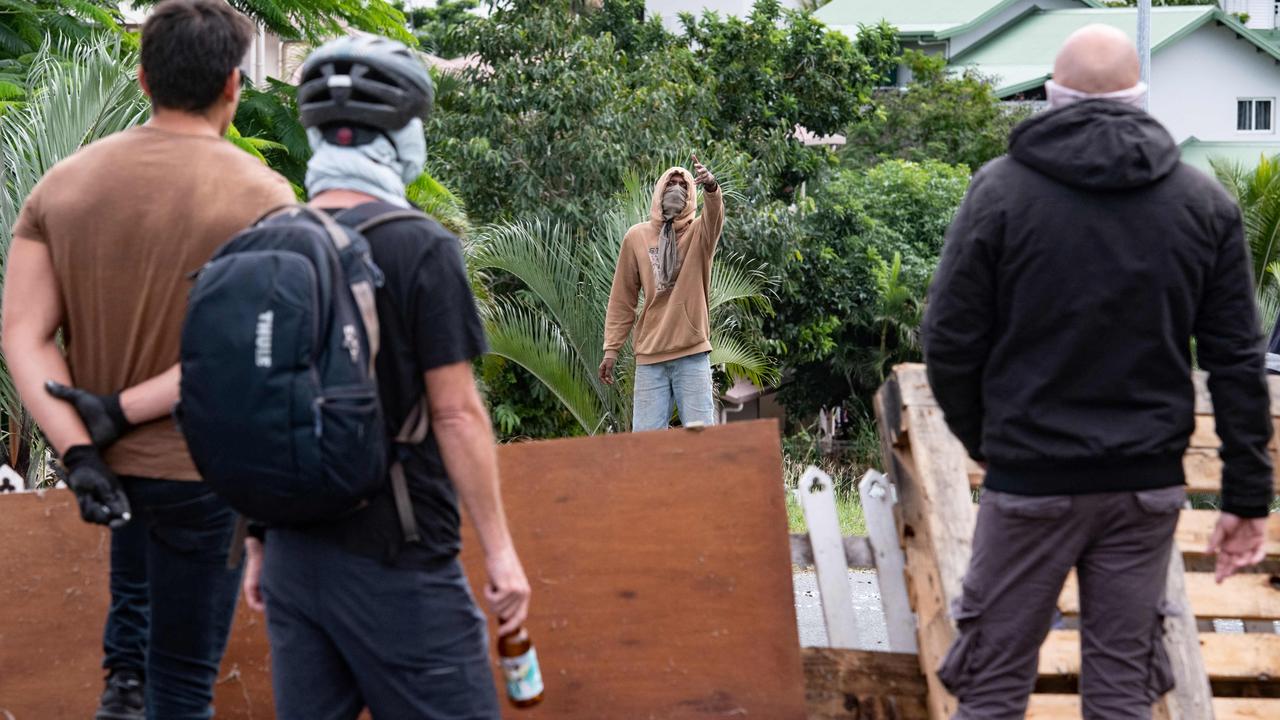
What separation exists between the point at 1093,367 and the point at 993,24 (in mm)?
40158

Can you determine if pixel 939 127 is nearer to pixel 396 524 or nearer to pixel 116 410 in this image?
pixel 116 410

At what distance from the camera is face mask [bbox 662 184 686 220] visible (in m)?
7.32

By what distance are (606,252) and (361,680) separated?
8091 millimetres

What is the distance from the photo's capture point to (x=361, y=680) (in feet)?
7.64

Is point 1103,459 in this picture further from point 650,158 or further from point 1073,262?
point 650,158

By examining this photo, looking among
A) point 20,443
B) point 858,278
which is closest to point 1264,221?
point 858,278

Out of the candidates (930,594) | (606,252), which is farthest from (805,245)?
(930,594)

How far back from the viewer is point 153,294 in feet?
9.05

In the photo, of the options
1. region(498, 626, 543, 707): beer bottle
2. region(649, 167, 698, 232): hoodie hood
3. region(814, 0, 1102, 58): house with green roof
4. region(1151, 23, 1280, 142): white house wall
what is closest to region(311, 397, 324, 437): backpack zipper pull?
region(498, 626, 543, 707): beer bottle

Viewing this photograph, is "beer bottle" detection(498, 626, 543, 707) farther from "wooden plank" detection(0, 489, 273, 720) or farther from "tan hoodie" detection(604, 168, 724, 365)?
"tan hoodie" detection(604, 168, 724, 365)

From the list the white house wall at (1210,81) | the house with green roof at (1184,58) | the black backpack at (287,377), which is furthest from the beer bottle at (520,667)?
the white house wall at (1210,81)

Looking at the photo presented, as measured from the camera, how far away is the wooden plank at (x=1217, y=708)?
3.68m

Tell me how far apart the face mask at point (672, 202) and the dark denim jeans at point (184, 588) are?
4.72 meters

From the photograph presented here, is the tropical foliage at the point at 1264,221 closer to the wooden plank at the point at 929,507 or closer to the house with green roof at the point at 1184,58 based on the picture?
the wooden plank at the point at 929,507
